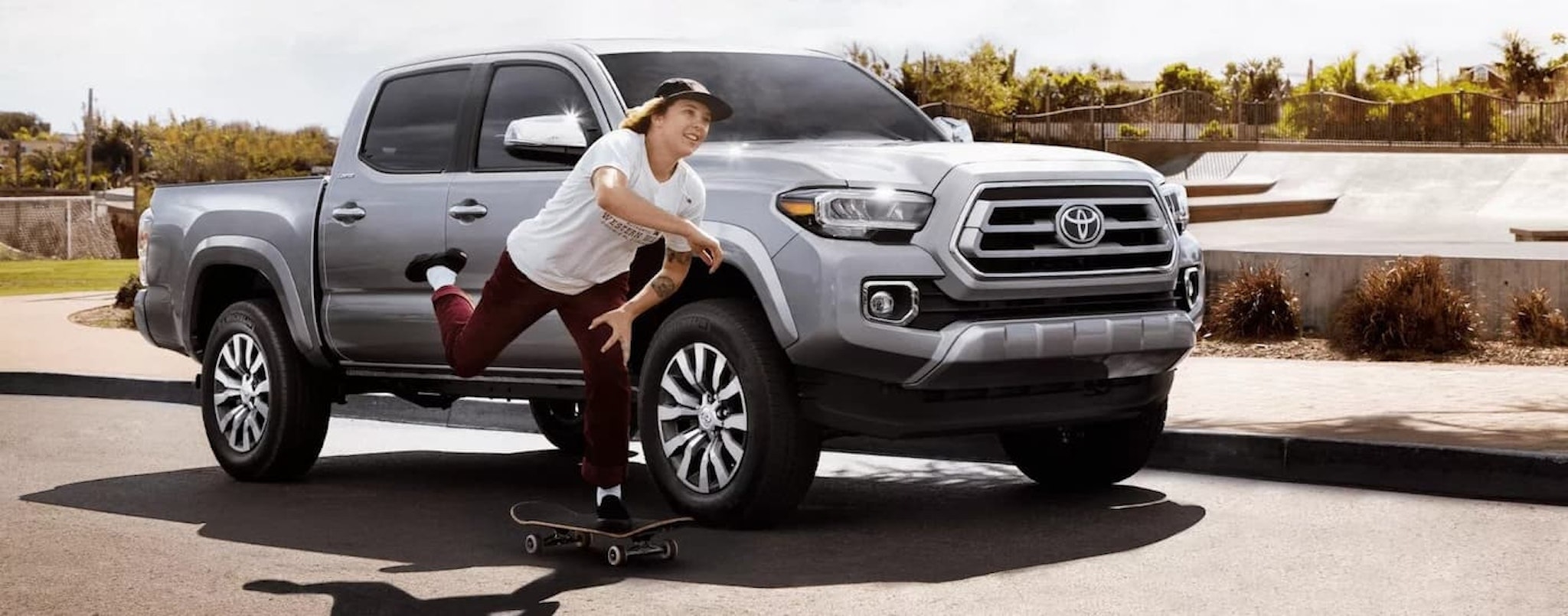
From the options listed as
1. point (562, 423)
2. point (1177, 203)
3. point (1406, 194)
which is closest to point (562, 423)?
point (562, 423)

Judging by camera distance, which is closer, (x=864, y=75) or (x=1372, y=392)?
(x=864, y=75)

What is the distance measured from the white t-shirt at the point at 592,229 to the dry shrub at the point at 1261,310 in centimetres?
879

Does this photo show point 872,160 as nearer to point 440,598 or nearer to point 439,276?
point 439,276

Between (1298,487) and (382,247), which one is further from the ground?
(382,247)

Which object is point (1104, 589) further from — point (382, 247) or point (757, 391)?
point (382, 247)

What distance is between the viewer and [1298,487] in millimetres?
9164

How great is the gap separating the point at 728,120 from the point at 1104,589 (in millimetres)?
2770

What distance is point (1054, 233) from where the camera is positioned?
7.80m

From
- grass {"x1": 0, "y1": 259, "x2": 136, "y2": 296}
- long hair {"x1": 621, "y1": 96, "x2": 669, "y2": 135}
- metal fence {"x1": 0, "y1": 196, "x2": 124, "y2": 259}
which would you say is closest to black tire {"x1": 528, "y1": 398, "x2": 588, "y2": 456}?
long hair {"x1": 621, "y1": 96, "x2": 669, "y2": 135}

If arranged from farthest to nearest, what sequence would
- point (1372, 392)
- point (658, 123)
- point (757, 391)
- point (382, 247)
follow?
point (1372, 392), point (382, 247), point (757, 391), point (658, 123)

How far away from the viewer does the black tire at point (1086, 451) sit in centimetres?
891

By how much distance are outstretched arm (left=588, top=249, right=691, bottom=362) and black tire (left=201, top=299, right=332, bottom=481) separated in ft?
9.89

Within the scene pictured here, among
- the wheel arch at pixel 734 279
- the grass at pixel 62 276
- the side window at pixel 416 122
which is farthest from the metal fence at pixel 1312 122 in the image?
the wheel arch at pixel 734 279

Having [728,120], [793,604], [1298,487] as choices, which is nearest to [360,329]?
[728,120]
